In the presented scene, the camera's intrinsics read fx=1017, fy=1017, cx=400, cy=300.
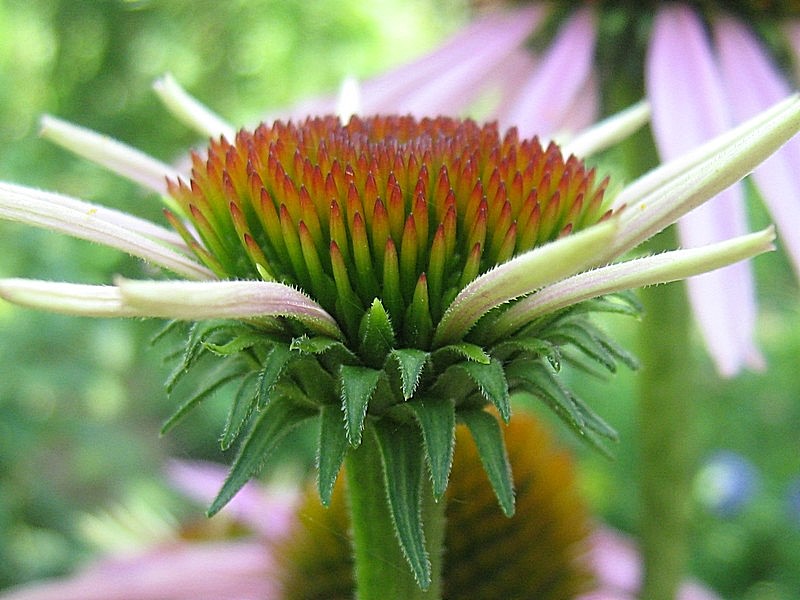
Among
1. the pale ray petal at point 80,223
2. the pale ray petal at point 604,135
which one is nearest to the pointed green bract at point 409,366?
the pale ray petal at point 80,223

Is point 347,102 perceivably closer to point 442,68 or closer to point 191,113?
point 191,113

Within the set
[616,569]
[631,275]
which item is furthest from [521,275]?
[616,569]

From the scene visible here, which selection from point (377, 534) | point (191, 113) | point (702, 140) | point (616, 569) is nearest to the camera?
point (377, 534)

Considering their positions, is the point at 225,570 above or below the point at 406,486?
above

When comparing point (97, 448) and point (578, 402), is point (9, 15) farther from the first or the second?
point (578, 402)

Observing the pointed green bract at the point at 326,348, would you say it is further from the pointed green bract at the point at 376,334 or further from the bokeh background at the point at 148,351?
the bokeh background at the point at 148,351

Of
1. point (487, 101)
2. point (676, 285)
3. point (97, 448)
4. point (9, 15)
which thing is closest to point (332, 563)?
point (676, 285)
